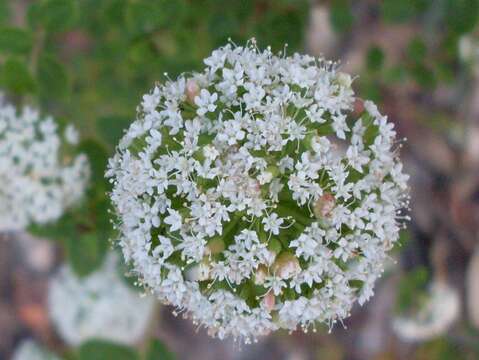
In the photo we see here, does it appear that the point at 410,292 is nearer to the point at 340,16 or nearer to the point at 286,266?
the point at 340,16

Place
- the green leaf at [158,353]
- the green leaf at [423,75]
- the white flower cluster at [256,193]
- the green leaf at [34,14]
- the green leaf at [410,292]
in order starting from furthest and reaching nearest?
the green leaf at [410,292] → the green leaf at [158,353] → the green leaf at [423,75] → the green leaf at [34,14] → the white flower cluster at [256,193]

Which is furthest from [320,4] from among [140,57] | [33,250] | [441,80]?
[33,250]

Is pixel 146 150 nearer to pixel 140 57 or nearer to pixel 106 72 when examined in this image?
pixel 140 57

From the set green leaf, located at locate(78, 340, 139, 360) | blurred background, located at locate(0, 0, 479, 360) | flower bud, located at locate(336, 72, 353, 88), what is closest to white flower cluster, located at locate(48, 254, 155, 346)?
blurred background, located at locate(0, 0, 479, 360)

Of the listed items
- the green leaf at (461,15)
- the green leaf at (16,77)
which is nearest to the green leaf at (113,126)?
the green leaf at (16,77)

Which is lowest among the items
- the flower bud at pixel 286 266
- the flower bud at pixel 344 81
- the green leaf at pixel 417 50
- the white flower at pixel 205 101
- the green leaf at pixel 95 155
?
the flower bud at pixel 286 266

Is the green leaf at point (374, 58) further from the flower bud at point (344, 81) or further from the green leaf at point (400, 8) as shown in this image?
the flower bud at point (344, 81)

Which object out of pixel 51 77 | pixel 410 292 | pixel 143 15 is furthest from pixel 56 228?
pixel 410 292
